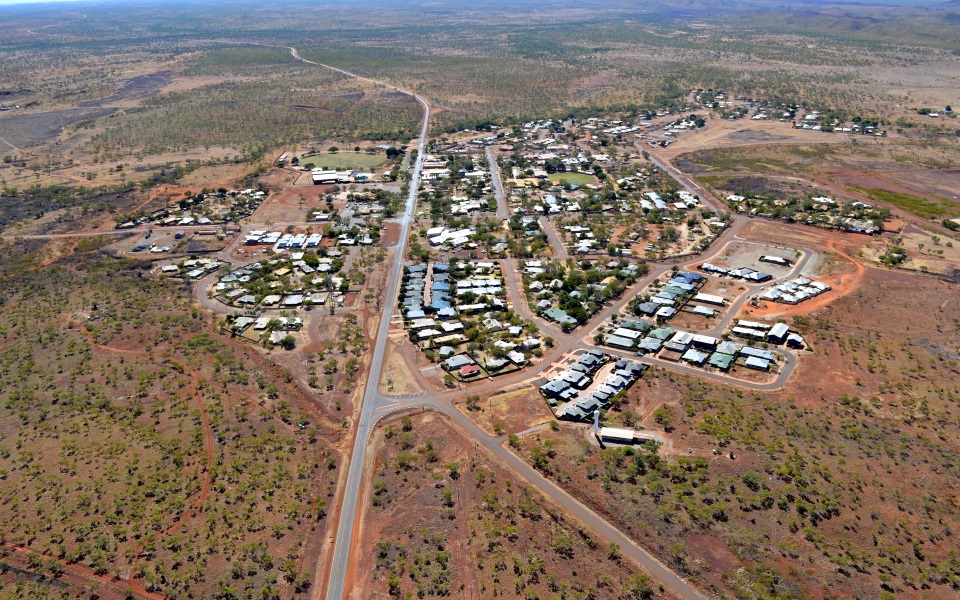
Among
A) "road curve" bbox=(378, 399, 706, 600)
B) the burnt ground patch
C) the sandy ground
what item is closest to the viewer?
"road curve" bbox=(378, 399, 706, 600)

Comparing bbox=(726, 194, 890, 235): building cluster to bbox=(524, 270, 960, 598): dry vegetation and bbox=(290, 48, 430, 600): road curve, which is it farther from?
bbox=(290, 48, 430, 600): road curve

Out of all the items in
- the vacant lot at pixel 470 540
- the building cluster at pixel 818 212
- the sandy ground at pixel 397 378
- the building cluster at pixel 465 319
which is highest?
the building cluster at pixel 818 212

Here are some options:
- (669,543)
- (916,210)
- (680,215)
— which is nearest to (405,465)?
(669,543)

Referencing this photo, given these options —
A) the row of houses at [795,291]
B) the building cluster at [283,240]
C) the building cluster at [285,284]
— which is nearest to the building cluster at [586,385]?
the row of houses at [795,291]

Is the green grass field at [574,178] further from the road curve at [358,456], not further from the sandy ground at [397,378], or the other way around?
the sandy ground at [397,378]

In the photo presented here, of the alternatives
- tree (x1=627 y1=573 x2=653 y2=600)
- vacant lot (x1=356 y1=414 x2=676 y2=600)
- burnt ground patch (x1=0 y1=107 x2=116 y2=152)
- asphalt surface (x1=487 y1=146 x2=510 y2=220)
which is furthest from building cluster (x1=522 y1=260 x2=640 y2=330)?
burnt ground patch (x1=0 y1=107 x2=116 y2=152)

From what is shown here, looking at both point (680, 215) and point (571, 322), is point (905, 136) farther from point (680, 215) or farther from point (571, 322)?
point (571, 322)

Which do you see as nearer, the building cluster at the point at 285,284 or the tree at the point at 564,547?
the tree at the point at 564,547
